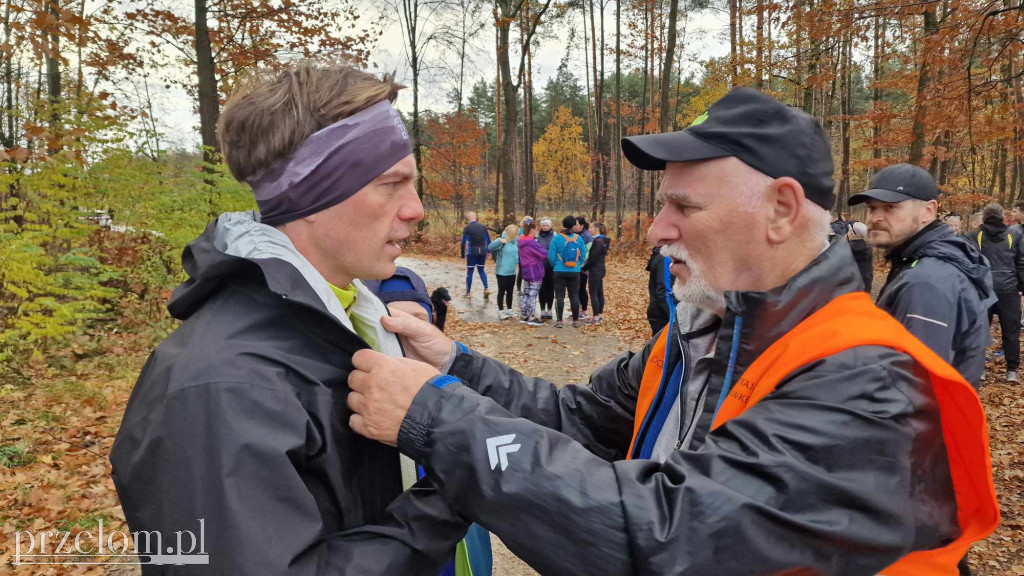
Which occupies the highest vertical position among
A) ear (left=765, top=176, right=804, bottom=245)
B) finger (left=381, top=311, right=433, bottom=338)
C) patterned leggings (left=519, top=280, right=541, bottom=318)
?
ear (left=765, top=176, right=804, bottom=245)

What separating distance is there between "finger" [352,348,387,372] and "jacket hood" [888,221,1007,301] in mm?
4090

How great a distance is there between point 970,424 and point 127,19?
14064 mm

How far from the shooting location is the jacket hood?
3797 mm

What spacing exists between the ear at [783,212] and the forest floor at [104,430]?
3.34 m

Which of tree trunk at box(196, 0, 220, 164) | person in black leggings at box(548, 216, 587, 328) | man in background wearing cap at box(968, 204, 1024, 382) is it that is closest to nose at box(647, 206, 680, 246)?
person in black leggings at box(548, 216, 587, 328)

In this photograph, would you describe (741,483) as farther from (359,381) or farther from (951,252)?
(951,252)

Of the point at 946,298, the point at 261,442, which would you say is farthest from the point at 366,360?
the point at 946,298

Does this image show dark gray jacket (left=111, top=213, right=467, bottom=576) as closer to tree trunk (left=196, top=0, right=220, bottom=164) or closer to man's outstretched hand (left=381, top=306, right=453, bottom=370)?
man's outstretched hand (left=381, top=306, right=453, bottom=370)

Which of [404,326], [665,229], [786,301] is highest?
[665,229]

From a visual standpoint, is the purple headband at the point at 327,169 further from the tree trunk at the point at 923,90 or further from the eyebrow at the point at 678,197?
the tree trunk at the point at 923,90

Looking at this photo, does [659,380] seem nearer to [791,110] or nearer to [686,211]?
[686,211]

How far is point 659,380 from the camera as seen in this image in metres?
1.96

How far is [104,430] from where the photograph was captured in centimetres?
580

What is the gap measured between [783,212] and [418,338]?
1.30m
